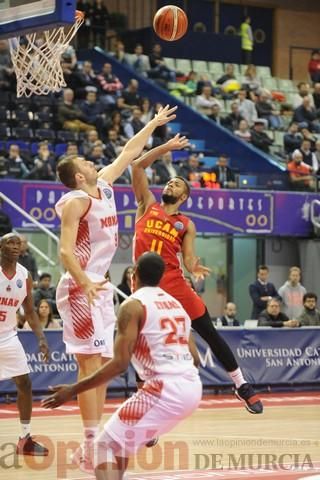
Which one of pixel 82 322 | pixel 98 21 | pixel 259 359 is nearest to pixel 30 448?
pixel 82 322

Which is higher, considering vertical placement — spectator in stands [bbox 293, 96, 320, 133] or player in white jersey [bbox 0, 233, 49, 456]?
spectator in stands [bbox 293, 96, 320, 133]

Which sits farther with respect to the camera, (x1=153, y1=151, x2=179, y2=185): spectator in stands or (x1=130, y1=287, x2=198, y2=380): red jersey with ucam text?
(x1=153, y1=151, x2=179, y2=185): spectator in stands

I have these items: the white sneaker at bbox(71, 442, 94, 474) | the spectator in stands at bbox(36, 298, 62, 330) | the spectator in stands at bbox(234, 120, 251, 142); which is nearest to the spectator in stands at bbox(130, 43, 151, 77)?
the spectator in stands at bbox(234, 120, 251, 142)

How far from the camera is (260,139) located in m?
23.8

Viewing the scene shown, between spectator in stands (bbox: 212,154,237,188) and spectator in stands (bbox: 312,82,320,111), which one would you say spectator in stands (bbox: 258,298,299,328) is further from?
spectator in stands (bbox: 312,82,320,111)

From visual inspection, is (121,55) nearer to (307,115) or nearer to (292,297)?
(307,115)

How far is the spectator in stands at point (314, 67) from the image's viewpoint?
92.8 feet

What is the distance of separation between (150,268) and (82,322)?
1.83 metres

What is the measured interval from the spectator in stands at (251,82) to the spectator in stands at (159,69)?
1780 mm

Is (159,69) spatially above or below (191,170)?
above

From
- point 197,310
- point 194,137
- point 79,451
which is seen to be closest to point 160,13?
point 197,310

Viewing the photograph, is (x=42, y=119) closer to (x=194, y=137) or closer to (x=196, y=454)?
(x=194, y=137)

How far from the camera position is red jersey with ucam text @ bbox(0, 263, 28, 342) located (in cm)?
1007

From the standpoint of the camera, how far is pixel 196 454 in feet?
30.8
